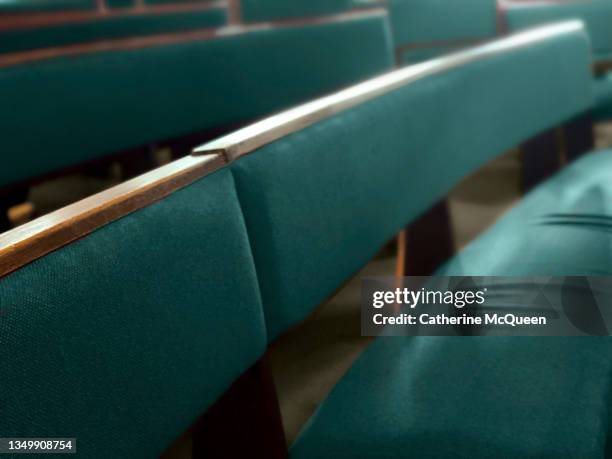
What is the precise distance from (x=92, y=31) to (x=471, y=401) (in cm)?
160

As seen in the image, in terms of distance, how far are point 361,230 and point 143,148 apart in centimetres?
68

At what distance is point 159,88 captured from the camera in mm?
1376

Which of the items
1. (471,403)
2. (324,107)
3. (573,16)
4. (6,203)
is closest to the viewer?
(471,403)

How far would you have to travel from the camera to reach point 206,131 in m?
1.50

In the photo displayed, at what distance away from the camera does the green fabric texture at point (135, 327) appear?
46cm

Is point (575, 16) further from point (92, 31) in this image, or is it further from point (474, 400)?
point (474, 400)

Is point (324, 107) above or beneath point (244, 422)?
above

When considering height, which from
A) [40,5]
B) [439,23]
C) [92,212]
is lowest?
[92,212]

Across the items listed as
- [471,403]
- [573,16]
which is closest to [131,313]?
[471,403]

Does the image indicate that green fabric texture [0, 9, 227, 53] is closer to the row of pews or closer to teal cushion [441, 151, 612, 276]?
the row of pews

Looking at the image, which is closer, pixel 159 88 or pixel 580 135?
pixel 159 88

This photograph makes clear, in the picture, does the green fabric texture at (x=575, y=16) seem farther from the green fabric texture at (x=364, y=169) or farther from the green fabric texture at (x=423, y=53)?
the green fabric texture at (x=364, y=169)

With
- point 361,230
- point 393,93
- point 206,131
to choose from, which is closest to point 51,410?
point 361,230

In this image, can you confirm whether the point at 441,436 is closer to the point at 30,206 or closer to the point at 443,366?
the point at 443,366
